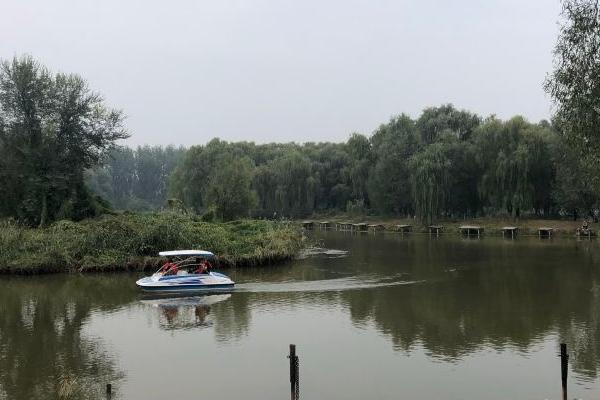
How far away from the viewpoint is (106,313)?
21.6 m

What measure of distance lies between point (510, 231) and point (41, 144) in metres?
42.8

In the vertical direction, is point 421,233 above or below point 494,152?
below

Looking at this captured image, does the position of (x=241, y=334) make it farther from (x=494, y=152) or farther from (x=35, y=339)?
(x=494, y=152)

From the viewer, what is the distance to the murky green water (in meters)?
13.0

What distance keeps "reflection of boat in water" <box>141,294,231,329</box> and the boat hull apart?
0.36m

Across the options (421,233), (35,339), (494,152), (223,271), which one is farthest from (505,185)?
(35,339)

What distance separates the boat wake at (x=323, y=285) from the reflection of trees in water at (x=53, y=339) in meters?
5.90

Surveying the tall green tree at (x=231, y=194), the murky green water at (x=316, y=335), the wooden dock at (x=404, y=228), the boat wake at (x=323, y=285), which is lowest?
the murky green water at (x=316, y=335)

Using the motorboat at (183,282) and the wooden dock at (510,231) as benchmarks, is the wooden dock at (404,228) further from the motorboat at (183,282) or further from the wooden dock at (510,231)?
the motorboat at (183,282)

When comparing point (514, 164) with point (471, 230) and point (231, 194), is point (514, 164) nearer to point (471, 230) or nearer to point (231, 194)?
point (471, 230)

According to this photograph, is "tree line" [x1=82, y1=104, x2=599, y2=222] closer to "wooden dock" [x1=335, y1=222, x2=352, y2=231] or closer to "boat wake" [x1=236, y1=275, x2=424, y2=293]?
"wooden dock" [x1=335, y1=222, x2=352, y2=231]

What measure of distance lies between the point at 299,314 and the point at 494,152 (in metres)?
44.7

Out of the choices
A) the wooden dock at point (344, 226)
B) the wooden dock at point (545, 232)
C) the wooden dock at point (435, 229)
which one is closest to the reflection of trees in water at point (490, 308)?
the wooden dock at point (545, 232)

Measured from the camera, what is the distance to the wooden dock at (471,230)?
5797 centimetres
